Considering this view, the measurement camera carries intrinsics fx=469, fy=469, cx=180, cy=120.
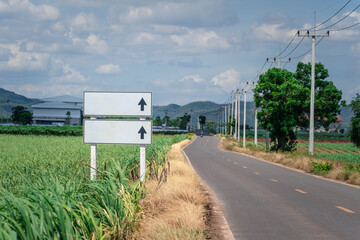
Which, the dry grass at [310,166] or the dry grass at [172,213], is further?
the dry grass at [310,166]

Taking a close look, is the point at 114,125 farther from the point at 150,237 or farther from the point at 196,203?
the point at 150,237

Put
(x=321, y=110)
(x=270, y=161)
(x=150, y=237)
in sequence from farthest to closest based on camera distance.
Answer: (x=321, y=110) → (x=270, y=161) → (x=150, y=237)

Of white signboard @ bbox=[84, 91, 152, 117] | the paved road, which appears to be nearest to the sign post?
white signboard @ bbox=[84, 91, 152, 117]

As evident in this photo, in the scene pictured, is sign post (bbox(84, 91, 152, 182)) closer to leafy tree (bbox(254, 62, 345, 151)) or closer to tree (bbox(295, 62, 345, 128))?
leafy tree (bbox(254, 62, 345, 151))

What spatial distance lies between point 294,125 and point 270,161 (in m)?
14.0

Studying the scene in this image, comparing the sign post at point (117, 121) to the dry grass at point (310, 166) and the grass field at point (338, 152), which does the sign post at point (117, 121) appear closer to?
the dry grass at point (310, 166)

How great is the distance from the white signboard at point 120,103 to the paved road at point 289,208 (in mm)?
3338

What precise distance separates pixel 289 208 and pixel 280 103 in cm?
3617

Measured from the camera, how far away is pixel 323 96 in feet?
240

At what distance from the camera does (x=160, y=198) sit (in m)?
11.1

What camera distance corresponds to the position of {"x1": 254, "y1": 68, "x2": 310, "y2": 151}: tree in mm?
47750

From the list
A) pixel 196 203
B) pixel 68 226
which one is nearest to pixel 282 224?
pixel 196 203

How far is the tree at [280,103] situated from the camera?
47750 millimetres

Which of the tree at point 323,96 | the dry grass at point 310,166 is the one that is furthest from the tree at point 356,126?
the dry grass at point 310,166
